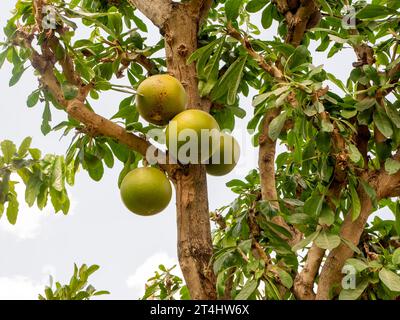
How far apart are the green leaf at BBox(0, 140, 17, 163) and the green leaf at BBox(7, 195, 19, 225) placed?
0.17 meters

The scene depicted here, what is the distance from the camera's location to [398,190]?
1.45 metres

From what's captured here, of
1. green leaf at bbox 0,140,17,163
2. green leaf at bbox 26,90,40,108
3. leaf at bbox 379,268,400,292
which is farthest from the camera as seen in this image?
green leaf at bbox 26,90,40,108

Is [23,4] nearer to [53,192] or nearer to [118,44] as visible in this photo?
[118,44]

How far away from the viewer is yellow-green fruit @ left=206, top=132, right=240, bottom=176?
1.52 m

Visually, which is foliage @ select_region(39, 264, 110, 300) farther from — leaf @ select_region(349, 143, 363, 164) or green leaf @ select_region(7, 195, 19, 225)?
leaf @ select_region(349, 143, 363, 164)

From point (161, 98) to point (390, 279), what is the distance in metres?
0.73

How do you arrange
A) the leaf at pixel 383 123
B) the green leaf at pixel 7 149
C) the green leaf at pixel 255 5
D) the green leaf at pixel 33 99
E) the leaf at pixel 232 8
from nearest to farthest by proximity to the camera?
1. the leaf at pixel 383 123
2. the leaf at pixel 232 8
3. the green leaf at pixel 7 149
4. the green leaf at pixel 33 99
5. the green leaf at pixel 255 5

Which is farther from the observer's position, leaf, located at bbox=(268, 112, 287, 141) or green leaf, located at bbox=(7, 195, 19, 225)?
green leaf, located at bbox=(7, 195, 19, 225)

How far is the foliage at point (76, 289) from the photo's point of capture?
1.63m

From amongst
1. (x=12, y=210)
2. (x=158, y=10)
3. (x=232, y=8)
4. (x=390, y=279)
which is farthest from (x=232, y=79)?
(x=12, y=210)

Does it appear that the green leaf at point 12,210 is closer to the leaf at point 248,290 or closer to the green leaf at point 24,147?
the green leaf at point 24,147

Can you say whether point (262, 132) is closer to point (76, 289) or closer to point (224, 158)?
point (224, 158)

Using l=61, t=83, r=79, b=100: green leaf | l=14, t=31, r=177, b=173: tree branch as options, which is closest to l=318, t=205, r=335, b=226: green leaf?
l=14, t=31, r=177, b=173: tree branch

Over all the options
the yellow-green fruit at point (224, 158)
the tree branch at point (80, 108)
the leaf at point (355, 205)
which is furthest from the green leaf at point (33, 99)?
the leaf at point (355, 205)
